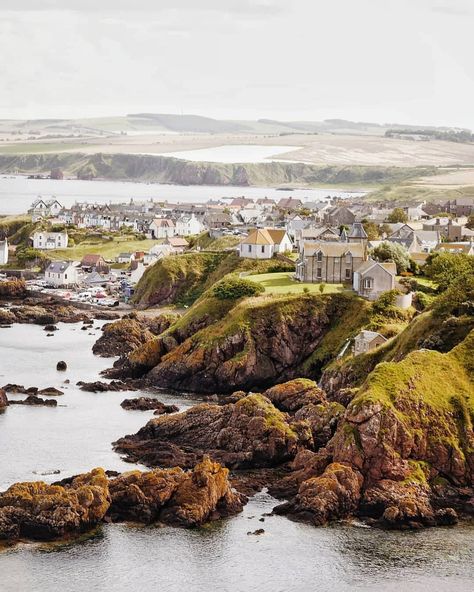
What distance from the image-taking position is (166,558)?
38406 mm

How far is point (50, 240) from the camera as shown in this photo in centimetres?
12581

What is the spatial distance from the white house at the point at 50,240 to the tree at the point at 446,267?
56.9 m

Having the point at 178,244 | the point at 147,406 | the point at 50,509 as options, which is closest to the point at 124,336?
the point at 147,406

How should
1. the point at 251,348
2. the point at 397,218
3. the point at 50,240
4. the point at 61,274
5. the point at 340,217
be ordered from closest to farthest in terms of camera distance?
the point at 251,348 → the point at 61,274 → the point at 397,218 → the point at 340,217 → the point at 50,240

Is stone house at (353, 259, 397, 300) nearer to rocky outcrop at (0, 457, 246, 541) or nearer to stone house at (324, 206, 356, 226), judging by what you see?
rocky outcrop at (0, 457, 246, 541)

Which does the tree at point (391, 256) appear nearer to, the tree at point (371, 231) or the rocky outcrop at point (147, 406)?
the tree at point (371, 231)

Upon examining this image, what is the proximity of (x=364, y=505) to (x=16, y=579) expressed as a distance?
13782 millimetres

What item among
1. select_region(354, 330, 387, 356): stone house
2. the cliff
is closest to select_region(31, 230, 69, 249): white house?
the cliff

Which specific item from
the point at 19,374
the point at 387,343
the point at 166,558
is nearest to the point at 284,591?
the point at 166,558

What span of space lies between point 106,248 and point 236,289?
54.7m

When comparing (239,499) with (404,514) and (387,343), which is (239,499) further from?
(387,343)

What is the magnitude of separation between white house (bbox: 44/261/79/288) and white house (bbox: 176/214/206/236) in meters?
27.0

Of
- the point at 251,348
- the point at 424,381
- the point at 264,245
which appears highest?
the point at 264,245

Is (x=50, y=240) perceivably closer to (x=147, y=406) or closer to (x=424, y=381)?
(x=147, y=406)
